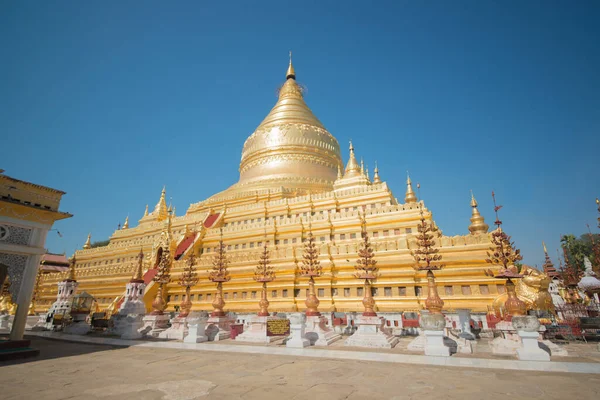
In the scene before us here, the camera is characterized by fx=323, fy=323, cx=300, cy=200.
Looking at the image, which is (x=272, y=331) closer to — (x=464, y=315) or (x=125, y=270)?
(x=464, y=315)

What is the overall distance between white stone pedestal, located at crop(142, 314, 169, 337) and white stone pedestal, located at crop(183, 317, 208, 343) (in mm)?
4393

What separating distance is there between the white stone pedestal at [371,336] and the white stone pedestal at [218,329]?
20.0 ft

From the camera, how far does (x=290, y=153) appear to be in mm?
39562

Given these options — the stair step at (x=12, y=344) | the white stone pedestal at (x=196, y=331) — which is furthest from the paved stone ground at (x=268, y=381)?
the white stone pedestal at (x=196, y=331)

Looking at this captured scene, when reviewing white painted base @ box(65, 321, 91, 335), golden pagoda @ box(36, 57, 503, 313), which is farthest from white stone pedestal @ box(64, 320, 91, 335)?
golden pagoda @ box(36, 57, 503, 313)

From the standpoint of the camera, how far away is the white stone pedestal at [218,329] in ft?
48.2

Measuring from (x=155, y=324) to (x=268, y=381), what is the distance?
43.6 feet

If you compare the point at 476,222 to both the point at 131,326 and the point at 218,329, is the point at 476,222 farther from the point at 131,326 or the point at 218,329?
the point at 131,326

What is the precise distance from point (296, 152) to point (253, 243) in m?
15.0

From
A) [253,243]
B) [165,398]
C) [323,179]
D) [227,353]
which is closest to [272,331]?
[227,353]

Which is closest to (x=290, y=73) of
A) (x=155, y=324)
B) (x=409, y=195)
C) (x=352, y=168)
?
(x=352, y=168)

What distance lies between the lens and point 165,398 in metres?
5.46

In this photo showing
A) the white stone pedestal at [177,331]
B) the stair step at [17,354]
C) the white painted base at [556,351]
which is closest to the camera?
the stair step at [17,354]

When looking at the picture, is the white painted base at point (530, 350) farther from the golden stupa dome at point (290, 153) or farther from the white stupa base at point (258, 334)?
the golden stupa dome at point (290, 153)
